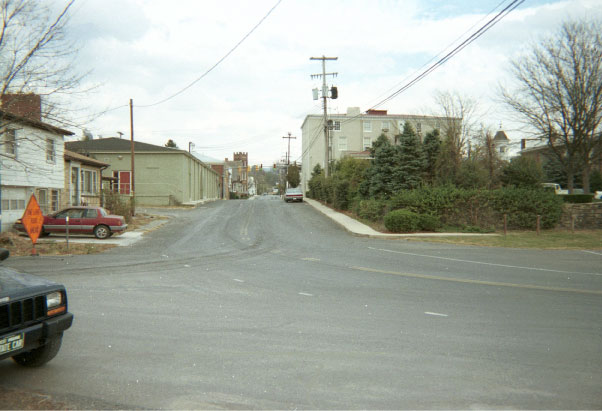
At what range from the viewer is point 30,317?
14.1 ft

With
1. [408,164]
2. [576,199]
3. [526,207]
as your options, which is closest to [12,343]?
[526,207]

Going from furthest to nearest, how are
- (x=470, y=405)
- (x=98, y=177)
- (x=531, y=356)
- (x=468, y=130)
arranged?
1. (x=468, y=130)
2. (x=98, y=177)
3. (x=531, y=356)
4. (x=470, y=405)

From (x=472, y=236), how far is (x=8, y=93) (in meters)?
20.4

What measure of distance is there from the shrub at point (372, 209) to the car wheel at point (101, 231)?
15.1m

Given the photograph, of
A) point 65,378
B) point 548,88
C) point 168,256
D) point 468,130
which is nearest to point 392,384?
point 65,378

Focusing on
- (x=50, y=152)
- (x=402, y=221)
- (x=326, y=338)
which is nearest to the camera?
(x=326, y=338)

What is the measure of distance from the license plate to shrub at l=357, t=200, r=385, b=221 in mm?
24033

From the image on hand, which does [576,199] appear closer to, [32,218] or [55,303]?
[32,218]

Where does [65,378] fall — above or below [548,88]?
below

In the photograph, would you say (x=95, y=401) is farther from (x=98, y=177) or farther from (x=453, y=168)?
(x=98, y=177)

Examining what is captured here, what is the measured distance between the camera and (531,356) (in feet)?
16.9

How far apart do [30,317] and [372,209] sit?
24.5 m

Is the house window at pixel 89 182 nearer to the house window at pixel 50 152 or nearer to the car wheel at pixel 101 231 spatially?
the house window at pixel 50 152

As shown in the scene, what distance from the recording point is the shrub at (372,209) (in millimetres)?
27203
